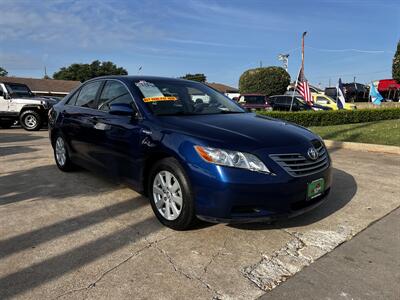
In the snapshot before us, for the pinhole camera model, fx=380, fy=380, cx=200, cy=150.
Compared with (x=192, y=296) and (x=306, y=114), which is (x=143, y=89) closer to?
(x=192, y=296)

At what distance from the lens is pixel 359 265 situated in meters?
3.14

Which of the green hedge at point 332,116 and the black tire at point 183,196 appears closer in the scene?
the black tire at point 183,196

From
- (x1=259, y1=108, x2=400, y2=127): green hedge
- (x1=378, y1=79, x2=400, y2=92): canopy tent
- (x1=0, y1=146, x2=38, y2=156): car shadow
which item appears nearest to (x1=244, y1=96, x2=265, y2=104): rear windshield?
(x1=259, y1=108, x2=400, y2=127): green hedge

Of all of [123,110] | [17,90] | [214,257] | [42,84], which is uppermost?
[42,84]

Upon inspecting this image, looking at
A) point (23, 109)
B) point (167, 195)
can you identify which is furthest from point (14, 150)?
point (167, 195)

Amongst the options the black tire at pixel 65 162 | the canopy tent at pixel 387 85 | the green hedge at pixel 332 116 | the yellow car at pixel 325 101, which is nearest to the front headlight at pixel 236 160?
the black tire at pixel 65 162

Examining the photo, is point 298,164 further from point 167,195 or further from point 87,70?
point 87,70

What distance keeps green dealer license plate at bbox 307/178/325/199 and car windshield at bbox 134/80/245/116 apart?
1.46 meters

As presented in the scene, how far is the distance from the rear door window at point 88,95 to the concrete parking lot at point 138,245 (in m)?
1.12

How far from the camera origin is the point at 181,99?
4.48m

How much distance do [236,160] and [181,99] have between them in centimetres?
149

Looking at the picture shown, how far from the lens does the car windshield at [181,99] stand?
4.23 meters

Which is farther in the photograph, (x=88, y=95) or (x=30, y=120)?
(x=30, y=120)

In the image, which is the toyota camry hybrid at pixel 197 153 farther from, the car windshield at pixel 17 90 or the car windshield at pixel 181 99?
the car windshield at pixel 17 90
